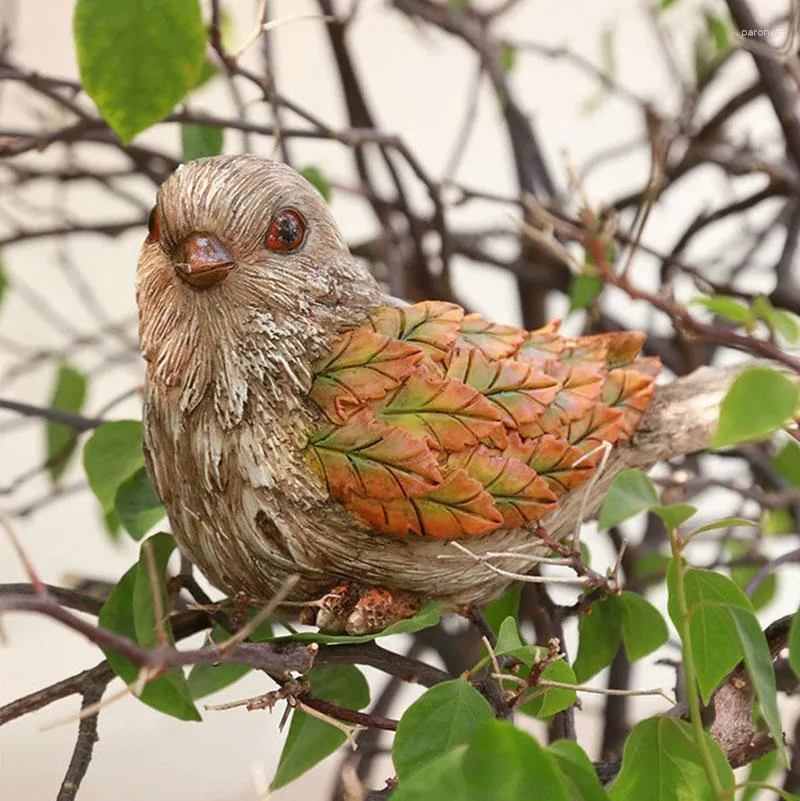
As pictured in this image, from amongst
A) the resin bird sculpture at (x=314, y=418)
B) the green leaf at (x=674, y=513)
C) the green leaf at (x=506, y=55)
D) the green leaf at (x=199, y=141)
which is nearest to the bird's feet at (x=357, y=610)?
the resin bird sculpture at (x=314, y=418)

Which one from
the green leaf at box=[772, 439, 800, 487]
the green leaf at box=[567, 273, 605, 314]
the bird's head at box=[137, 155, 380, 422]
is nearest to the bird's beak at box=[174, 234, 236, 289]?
the bird's head at box=[137, 155, 380, 422]

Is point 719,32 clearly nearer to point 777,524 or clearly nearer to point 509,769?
point 777,524

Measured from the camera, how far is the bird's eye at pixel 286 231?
0.32 m

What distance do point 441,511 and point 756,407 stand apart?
0.12 m

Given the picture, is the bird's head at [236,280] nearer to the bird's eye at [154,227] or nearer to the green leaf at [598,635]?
the bird's eye at [154,227]

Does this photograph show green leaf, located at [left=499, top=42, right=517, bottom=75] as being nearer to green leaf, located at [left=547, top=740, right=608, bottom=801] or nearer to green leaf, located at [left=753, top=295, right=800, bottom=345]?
green leaf, located at [left=753, top=295, right=800, bottom=345]

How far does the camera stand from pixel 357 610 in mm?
325

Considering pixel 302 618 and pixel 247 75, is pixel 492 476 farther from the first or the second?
pixel 247 75

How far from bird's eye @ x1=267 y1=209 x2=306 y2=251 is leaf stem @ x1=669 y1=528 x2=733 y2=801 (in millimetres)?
143

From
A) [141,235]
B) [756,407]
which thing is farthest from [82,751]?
[141,235]

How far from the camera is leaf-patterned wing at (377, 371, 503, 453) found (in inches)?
12.9

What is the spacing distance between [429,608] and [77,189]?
802 millimetres

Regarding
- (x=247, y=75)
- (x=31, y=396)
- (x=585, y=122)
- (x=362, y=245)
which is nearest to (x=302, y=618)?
(x=247, y=75)

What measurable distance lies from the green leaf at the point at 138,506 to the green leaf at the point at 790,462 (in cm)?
35
